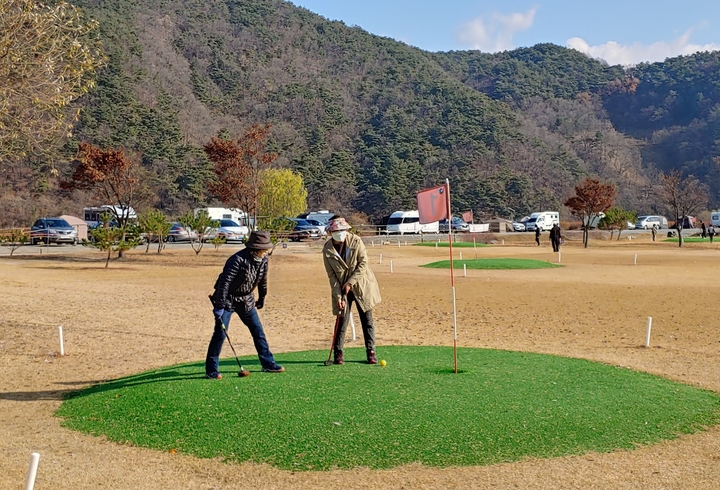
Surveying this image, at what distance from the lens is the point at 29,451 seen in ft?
22.4

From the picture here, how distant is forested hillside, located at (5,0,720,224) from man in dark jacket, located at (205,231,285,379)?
64.8 meters

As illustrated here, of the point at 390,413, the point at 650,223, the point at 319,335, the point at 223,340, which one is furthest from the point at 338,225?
the point at 650,223

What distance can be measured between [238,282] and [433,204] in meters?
2.91

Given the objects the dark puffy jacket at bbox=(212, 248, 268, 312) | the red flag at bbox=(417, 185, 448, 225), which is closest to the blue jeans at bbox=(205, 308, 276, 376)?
the dark puffy jacket at bbox=(212, 248, 268, 312)

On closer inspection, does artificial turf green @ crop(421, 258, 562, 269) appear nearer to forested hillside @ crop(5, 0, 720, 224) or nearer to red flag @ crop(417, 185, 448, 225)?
red flag @ crop(417, 185, 448, 225)

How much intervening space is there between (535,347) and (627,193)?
104 metres

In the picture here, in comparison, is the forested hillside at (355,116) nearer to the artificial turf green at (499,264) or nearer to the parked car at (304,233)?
the parked car at (304,233)

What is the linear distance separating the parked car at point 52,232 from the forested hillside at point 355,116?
73.1 feet

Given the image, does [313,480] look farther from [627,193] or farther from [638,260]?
[627,193]

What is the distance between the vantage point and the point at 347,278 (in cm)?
945

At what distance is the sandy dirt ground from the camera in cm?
599

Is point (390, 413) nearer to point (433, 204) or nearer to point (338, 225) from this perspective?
point (338, 225)

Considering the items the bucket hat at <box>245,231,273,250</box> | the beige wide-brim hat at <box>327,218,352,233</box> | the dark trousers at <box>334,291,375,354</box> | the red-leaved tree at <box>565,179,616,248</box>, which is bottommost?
the dark trousers at <box>334,291,375,354</box>

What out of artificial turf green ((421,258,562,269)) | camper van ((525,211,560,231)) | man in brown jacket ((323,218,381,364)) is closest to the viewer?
man in brown jacket ((323,218,381,364))
